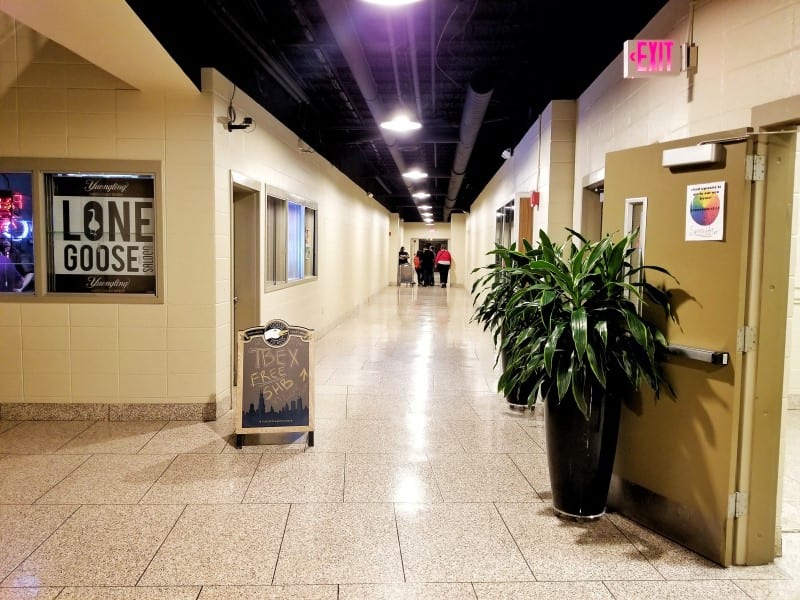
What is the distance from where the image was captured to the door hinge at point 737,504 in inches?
101

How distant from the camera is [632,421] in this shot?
3.06 m

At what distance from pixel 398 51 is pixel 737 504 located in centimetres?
482

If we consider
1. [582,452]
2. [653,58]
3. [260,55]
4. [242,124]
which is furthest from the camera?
[260,55]

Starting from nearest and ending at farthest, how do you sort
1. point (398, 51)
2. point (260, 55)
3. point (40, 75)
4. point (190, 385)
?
point (40, 75) → point (190, 385) → point (260, 55) → point (398, 51)

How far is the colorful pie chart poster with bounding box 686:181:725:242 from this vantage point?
2568 millimetres

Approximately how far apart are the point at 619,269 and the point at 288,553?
6.49 feet

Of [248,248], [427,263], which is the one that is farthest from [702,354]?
[427,263]

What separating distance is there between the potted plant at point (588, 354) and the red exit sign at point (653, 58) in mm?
902

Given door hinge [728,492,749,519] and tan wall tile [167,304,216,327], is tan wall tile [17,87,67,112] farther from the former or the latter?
door hinge [728,492,749,519]

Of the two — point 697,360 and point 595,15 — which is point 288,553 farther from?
point 595,15

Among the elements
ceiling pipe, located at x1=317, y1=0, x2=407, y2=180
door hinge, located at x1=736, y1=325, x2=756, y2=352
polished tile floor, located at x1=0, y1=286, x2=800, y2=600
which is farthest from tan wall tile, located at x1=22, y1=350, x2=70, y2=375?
door hinge, located at x1=736, y1=325, x2=756, y2=352

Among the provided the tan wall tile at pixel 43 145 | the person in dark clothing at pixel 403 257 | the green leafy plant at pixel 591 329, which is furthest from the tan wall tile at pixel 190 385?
the person in dark clothing at pixel 403 257

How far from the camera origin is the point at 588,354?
2.72 metres

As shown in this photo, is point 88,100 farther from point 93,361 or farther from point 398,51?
point 398,51
